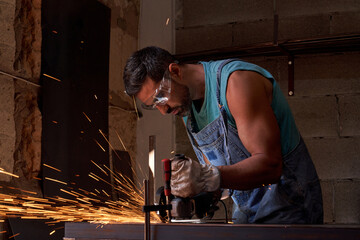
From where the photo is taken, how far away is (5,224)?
263cm

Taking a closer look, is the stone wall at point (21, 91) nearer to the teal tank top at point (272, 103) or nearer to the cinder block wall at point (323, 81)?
the teal tank top at point (272, 103)

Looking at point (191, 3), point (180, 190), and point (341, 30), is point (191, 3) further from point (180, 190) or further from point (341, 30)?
point (180, 190)

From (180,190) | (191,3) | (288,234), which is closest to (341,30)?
(191,3)

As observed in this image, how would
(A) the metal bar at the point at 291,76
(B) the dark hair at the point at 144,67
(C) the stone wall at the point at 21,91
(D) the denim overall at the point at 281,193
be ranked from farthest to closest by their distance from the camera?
(A) the metal bar at the point at 291,76
(C) the stone wall at the point at 21,91
(B) the dark hair at the point at 144,67
(D) the denim overall at the point at 281,193

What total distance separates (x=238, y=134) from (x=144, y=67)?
21.6 inches

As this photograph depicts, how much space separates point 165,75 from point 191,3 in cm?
209

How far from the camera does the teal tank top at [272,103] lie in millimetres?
2039

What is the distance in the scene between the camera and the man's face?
2.23m

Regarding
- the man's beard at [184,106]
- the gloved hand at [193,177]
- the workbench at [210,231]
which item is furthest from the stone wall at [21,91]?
the gloved hand at [193,177]

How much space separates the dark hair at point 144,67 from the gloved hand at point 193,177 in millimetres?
575

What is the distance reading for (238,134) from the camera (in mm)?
2033

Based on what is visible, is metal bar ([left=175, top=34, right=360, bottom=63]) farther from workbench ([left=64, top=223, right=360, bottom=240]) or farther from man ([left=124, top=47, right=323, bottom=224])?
workbench ([left=64, top=223, right=360, bottom=240])

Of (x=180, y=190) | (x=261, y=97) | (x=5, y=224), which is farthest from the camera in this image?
(x=5, y=224)

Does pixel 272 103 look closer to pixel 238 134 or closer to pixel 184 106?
pixel 238 134
